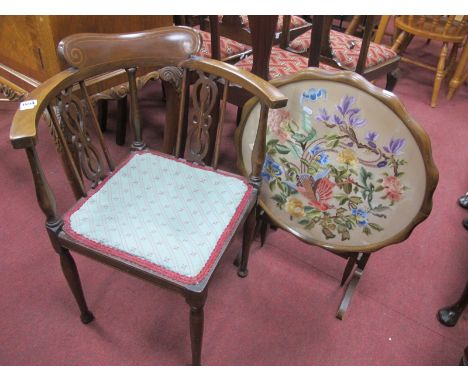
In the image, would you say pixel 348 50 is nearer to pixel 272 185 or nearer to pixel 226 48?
pixel 226 48

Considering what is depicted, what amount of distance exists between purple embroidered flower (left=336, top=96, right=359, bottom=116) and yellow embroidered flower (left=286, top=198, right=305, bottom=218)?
0.34 metres

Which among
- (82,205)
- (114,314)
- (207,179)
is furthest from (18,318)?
(207,179)

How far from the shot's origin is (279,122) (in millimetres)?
1175

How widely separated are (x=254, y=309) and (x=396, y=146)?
0.72 metres

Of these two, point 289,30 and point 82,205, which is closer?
point 82,205

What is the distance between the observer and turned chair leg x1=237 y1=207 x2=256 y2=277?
1260mm

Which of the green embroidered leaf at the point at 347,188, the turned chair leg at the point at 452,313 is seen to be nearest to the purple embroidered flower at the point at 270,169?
the green embroidered leaf at the point at 347,188

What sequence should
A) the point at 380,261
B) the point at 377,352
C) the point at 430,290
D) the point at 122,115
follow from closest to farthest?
1. the point at 377,352
2. the point at 430,290
3. the point at 380,261
4. the point at 122,115

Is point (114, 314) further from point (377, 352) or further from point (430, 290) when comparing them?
point (430, 290)

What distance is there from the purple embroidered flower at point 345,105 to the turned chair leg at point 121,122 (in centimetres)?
122

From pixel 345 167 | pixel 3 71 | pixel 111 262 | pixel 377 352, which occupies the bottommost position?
pixel 377 352

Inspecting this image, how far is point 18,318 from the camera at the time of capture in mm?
1277

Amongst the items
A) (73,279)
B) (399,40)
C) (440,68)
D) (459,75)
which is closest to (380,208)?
(73,279)

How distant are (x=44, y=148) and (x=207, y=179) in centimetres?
121
